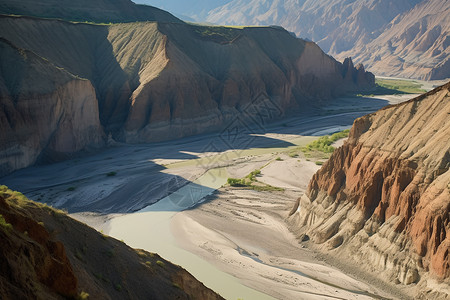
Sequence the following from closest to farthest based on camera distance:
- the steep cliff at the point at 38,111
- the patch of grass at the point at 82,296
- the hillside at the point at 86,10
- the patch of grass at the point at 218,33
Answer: the patch of grass at the point at 82,296 → the steep cliff at the point at 38,111 → the hillside at the point at 86,10 → the patch of grass at the point at 218,33

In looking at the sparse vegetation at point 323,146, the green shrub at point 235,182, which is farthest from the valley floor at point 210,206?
the sparse vegetation at point 323,146

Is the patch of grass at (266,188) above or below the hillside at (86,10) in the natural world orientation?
below

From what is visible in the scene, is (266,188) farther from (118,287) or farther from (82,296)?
Answer: (82,296)

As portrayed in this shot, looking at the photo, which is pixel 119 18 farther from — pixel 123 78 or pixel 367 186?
pixel 367 186

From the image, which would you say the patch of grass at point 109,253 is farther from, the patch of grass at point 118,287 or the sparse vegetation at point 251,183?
the sparse vegetation at point 251,183

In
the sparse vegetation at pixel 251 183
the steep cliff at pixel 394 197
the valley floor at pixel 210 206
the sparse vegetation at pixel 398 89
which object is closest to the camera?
the steep cliff at pixel 394 197

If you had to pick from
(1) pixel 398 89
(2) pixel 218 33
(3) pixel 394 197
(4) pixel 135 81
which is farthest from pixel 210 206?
(1) pixel 398 89

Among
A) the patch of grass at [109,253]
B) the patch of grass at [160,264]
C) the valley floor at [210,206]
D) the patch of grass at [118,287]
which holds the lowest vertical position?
the valley floor at [210,206]

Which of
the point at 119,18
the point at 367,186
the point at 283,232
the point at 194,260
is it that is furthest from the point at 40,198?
the point at 119,18
